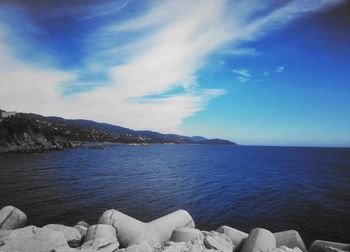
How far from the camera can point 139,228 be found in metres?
11.7

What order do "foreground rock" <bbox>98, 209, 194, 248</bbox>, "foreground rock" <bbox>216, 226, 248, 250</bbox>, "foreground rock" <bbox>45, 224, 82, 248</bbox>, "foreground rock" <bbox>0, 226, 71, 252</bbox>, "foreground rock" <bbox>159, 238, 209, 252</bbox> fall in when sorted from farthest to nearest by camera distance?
"foreground rock" <bbox>216, 226, 248, 250</bbox> < "foreground rock" <bbox>45, 224, 82, 248</bbox> < "foreground rock" <bbox>98, 209, 194, 248</bbox> < "foreground rock" <bbox>159, 238, 209, 252</bbox> < "foreground rock" <bbox>0, 226, 71, 252</bbox>

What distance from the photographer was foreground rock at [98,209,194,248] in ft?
36.6

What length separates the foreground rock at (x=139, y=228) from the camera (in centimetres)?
1115

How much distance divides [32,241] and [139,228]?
413 centimetres

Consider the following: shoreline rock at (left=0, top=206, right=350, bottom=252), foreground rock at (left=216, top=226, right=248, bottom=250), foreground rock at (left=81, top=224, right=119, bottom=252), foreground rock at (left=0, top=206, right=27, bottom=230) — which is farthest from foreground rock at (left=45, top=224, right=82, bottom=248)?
foreground rock at (left=216, top=226, right=248, bottom=250)

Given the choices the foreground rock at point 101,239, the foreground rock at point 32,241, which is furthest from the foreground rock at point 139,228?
the foreground rock at point 32,241

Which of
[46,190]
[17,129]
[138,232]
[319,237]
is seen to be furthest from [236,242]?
[17,129]

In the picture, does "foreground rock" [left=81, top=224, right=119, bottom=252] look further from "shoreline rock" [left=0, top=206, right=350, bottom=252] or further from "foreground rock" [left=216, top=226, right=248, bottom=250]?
"foreground rock" [left=216, top=226, right=248, bottom=250]

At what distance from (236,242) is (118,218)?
5.62m

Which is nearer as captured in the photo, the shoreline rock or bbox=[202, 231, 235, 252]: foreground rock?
the shoreline rock

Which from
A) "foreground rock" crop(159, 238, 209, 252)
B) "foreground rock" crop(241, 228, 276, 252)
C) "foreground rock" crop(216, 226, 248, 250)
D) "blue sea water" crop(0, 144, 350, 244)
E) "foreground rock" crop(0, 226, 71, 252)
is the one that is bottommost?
"blue sea water" crop(0, 144, 350, 244)

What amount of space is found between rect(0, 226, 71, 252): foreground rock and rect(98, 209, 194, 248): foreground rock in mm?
2356

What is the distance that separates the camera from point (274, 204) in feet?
93.1

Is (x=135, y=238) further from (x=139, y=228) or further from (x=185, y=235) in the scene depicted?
(x=185, y=235)
